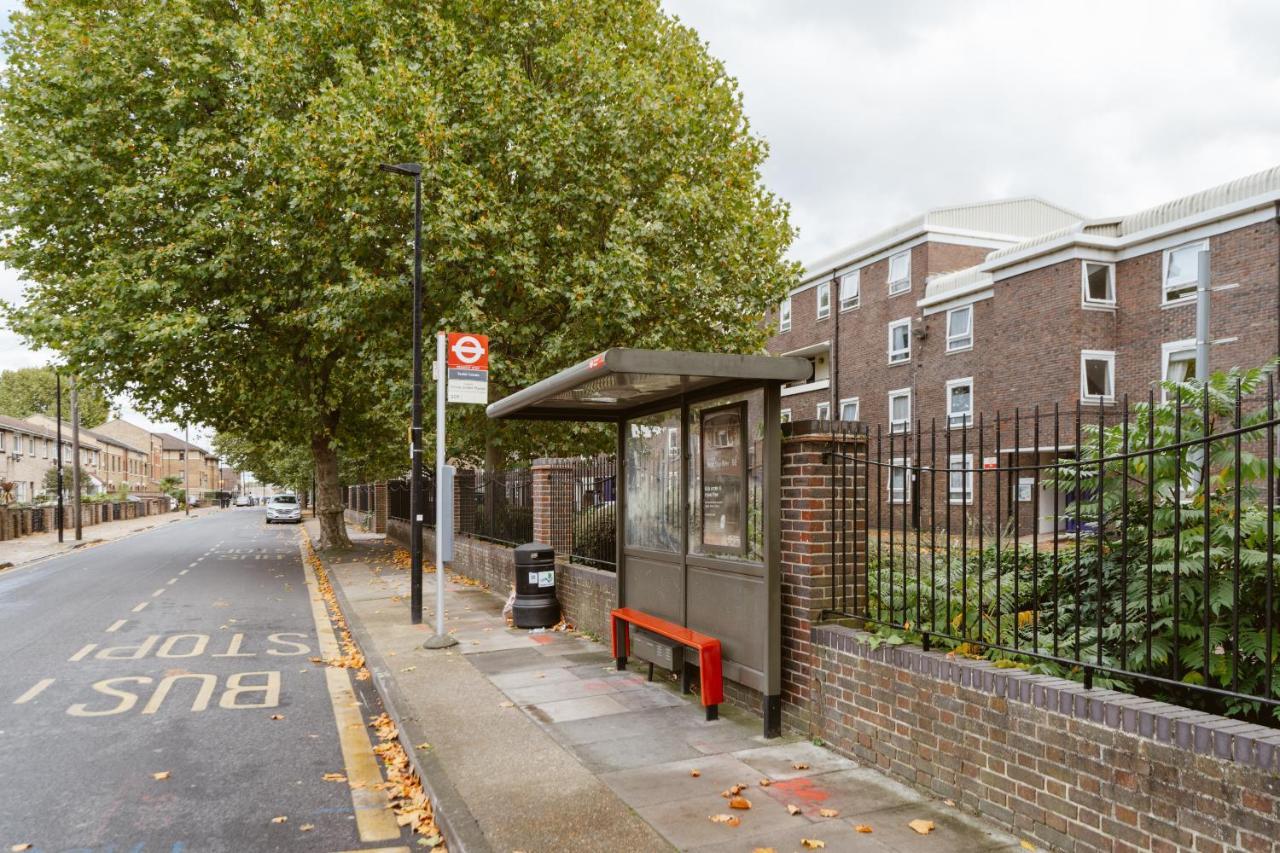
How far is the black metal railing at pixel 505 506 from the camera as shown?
44.4 feet

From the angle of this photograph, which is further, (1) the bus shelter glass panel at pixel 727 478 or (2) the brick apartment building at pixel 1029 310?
(2) the brick apartment building at pixel 1029 310

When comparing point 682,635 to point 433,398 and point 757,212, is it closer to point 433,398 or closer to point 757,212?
point 433,398

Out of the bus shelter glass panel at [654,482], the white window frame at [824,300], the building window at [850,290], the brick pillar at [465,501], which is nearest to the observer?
the bus shelter glass panel at [654,482]

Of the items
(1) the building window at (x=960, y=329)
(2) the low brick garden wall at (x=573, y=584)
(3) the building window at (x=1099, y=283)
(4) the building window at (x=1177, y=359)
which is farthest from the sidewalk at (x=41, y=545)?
(4) the building window at (x=1177, y=359)

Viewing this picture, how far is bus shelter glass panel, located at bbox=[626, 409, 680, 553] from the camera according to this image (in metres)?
7.34

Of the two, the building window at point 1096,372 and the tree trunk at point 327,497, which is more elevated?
the building window at point 1096,372

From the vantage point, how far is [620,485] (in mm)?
8516

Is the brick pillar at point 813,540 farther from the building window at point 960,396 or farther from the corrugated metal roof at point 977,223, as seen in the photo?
the corrugated metal roof at point 977,223

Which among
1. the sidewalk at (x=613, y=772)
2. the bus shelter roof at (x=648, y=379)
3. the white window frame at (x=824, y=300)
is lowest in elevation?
the sidewalk at (x=613, y=772)

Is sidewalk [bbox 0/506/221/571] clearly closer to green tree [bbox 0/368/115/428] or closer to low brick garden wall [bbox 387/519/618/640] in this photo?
low brick garden wall [bbox 387/519/618/640]

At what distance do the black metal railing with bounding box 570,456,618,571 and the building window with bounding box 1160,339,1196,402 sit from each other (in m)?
19.3

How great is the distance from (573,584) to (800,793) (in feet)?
20.2

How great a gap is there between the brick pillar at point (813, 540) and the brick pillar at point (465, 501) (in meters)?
12.1

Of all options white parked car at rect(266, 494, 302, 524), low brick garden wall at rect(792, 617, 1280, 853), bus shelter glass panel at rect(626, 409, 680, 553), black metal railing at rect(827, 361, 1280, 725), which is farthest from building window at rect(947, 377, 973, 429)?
white parked car at rect(266, 494, 302, 524)
